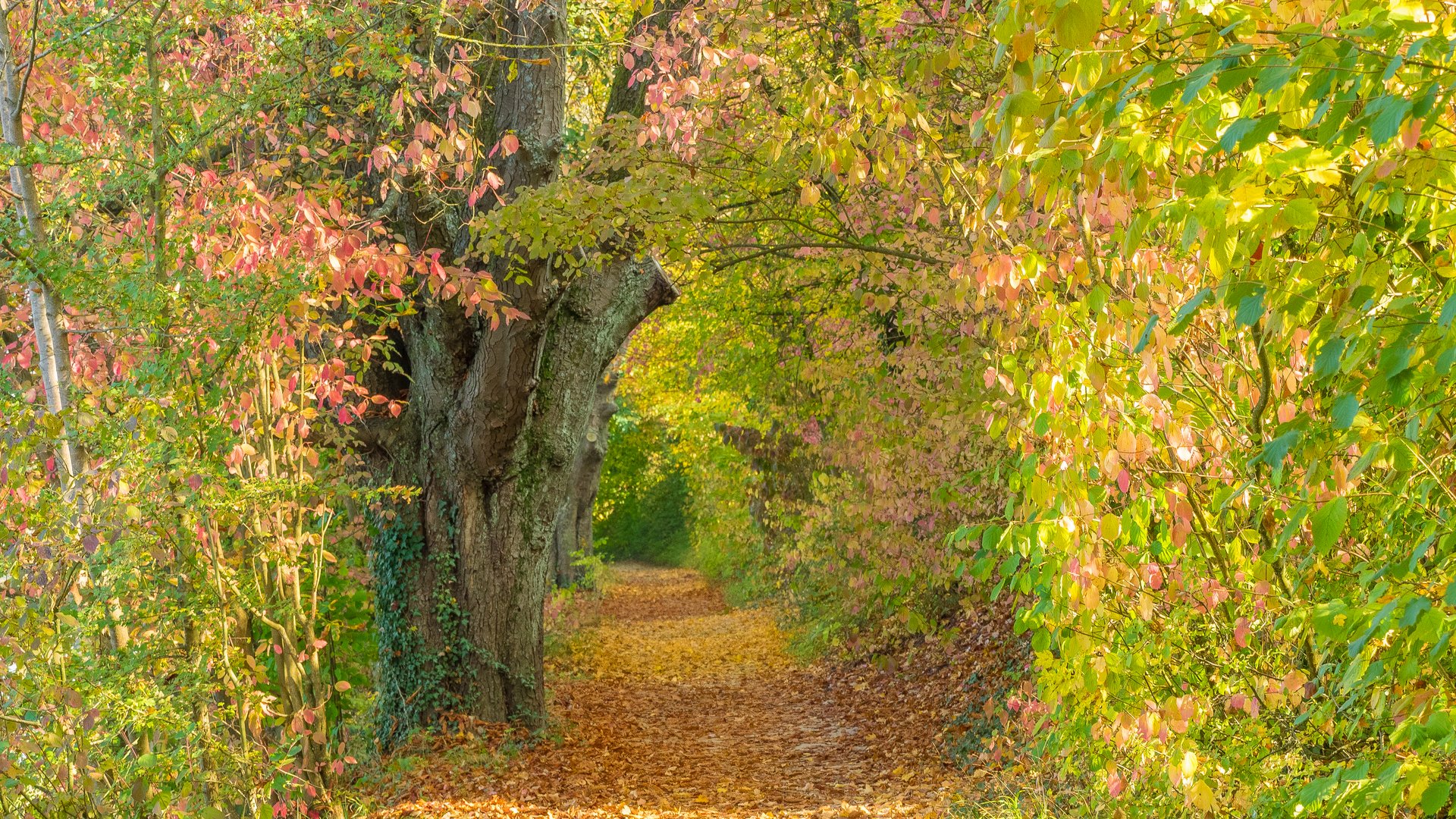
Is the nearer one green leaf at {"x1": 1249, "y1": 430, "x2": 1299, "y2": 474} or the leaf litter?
green leaf at {"x1": 1249, "y1": 430, "x2": 1299, "y2": 474}

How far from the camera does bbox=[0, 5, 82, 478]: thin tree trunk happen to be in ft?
17.2

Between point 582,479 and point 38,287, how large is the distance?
16756 mm

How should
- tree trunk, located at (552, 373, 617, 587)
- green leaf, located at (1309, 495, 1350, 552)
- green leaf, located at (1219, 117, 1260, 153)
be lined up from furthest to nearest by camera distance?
tree trunk, located at (552, 373, 617, 587)
green leaf, located at (1309, 495, 1350, 552)
green leaf, located at (1219, 117, 1260, 153)

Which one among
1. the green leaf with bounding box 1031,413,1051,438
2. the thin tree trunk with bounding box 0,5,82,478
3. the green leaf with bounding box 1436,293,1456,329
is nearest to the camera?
the green leaf with bounding box 1436,293,1456,329

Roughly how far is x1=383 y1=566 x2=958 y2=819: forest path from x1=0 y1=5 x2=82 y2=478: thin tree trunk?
323 cm

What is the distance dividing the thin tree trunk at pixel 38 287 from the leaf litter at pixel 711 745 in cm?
315

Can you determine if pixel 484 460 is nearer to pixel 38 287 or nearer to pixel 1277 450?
pixel 38 287

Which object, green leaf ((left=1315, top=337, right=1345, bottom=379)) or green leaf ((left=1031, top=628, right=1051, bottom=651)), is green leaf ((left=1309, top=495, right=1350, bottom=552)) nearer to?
green leaf ((left=1315, top=337, right=1345, bottom=379))

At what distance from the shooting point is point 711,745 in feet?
33.1

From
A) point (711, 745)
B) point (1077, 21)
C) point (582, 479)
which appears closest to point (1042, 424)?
point (1077, 21)

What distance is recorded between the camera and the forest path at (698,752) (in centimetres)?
753

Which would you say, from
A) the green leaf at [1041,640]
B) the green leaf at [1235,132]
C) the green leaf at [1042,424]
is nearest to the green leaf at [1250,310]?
the green leaf at [1235,132]

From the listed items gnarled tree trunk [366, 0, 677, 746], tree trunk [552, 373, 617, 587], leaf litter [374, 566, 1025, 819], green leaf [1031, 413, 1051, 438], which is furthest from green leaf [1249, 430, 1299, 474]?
tree trunk [552, 373, 617, 587]

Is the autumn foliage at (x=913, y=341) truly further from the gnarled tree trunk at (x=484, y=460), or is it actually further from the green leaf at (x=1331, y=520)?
the gnarled tree trunk at (x=484, y=460)
